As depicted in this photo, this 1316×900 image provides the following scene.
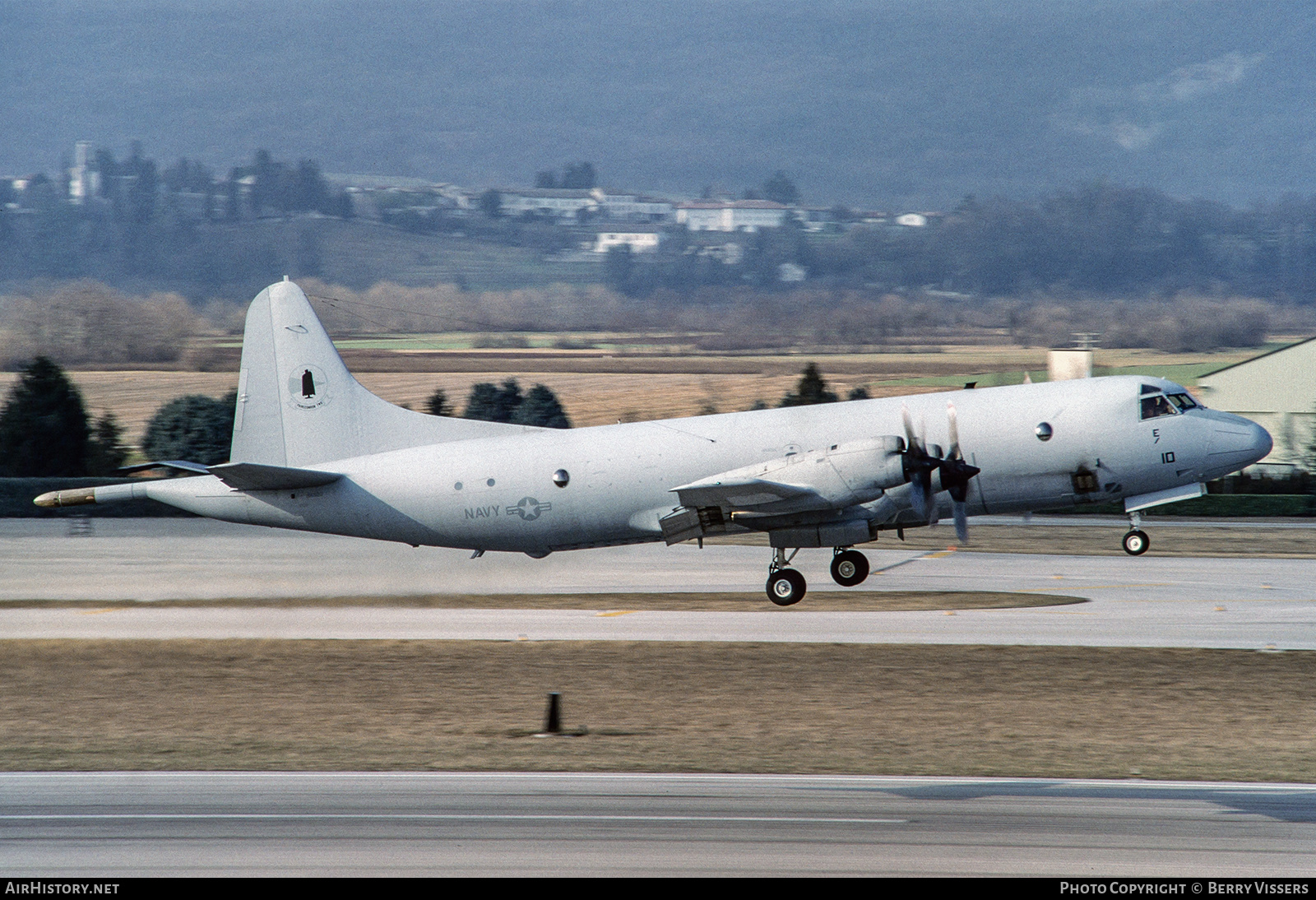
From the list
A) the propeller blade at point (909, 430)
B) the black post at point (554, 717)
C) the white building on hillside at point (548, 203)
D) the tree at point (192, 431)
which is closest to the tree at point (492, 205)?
the white building on hillside at point (548, 203)

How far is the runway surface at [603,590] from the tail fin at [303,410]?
4.99 m

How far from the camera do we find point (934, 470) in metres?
28.5

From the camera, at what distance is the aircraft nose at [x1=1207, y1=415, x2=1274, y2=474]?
2911 centimetres

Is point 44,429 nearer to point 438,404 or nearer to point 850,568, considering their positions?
point 438,404

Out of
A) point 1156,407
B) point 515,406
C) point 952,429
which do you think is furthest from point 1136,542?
point 515,406

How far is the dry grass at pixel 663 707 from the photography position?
24.2 metres

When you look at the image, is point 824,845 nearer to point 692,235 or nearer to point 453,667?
point 453,667

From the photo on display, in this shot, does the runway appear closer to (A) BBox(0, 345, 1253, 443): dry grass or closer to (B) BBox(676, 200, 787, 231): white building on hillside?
(A) BBox(0, 345, 1253, 443): dry grass

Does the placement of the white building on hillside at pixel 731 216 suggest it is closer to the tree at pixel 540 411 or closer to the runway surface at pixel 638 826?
the tree at pixel 540 411

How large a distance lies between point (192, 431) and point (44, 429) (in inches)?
306

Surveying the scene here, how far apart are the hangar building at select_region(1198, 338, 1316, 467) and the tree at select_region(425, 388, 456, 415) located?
4731cm

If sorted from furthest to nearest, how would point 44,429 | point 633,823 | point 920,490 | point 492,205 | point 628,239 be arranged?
1. point 492,205
2. point 628,239
3. point 44,429
4. point 920,490
5. point 633,823

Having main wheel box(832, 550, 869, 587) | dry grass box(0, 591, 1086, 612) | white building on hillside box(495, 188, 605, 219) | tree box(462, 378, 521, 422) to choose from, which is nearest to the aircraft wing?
main wheel box(832, 550, 869, 587)

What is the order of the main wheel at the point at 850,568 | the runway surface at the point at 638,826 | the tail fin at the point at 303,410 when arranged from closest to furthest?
the runway surface at the point at 638,826 → the main wheel at the point at 850,568 → the tail fin at the point at 303,410
